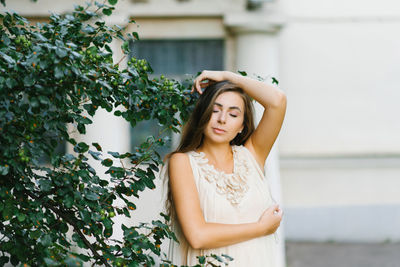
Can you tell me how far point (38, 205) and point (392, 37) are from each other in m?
6.75

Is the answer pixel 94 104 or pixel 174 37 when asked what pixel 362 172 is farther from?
pixel 94 104

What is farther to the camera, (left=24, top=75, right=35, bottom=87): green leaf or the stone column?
the stone column

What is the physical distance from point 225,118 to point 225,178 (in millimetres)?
266

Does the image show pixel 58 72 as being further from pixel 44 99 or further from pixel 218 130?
pixel 218 130

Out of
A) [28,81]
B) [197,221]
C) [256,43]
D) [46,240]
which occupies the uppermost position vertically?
[256,43]

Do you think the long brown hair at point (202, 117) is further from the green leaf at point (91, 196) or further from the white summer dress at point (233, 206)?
the green leaf at point (91, 196)

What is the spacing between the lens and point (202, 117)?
8.06 ft

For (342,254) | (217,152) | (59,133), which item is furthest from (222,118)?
(342,254)

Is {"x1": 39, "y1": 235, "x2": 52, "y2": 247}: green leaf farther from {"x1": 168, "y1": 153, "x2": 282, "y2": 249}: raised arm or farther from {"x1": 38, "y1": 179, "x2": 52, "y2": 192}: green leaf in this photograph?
{"x1": 168, "y1": 153, "x2": 282, "y2": 249}: raised arm

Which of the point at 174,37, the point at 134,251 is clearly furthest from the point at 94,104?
the point at 174,37

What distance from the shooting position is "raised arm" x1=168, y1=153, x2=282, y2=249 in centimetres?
224

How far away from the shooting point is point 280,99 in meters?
2.53

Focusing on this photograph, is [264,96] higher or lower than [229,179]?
higher

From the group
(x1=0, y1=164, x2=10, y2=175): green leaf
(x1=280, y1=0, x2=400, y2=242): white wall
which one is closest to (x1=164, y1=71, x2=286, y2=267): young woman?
(x1=0, y1=164, x2=10, y2=175): green leaf
